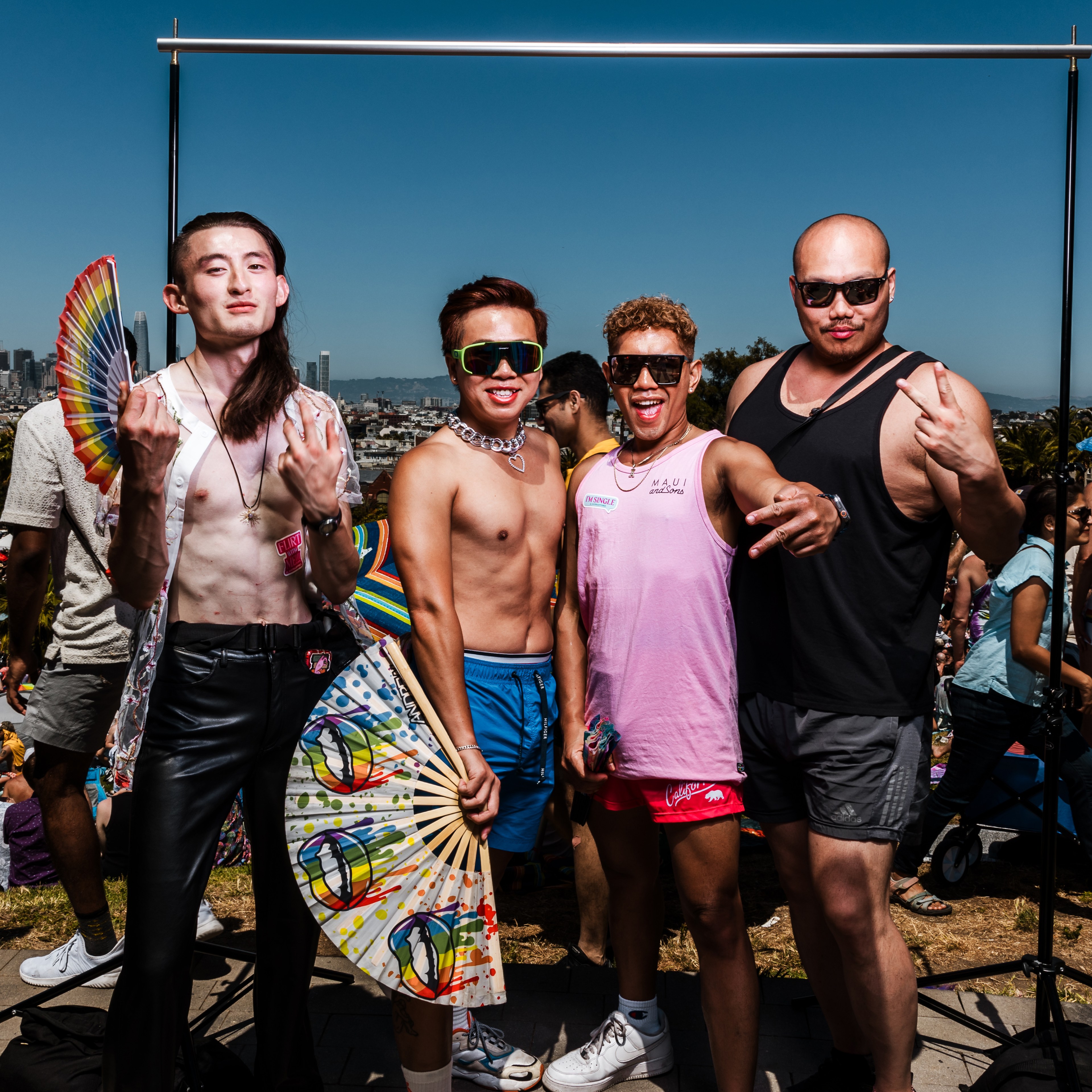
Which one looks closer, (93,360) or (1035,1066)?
(93,360)

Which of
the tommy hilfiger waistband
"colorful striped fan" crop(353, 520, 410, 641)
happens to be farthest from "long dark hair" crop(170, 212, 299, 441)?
"colorful striped fan" crop(353, 520, 410, 641)

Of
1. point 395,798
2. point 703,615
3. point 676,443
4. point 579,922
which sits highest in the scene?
point 676,443

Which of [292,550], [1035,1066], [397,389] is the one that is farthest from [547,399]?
[397,389]

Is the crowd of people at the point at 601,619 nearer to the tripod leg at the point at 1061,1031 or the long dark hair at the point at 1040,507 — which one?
the tripod leg at the point at 1061,1031

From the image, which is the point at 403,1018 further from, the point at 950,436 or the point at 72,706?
the point at 950,436

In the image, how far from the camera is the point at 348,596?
2287 mm

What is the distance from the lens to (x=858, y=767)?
230 centimetres

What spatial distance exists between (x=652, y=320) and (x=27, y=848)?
143 inches

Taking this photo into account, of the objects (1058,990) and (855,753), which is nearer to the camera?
(855,753)

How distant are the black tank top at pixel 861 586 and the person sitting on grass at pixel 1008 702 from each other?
1.99 meters

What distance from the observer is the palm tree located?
28469 mm

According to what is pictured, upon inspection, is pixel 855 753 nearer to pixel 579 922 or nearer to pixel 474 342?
pixel 474 342

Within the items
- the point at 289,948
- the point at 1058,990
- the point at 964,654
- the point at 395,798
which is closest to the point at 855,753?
the point at 395,798

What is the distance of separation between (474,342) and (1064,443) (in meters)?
1.68
